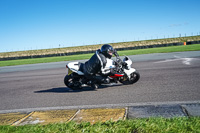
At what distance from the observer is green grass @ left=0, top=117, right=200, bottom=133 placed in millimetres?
3170

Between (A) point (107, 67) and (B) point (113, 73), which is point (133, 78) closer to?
(B) point (113, 73)

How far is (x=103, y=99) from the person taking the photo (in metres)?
5.72

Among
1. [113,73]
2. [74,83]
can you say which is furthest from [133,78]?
[74,83]

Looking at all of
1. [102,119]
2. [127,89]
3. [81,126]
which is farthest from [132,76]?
[81,126]

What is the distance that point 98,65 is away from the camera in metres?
6.79

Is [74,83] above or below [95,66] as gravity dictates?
below

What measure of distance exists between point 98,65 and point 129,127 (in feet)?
12.1

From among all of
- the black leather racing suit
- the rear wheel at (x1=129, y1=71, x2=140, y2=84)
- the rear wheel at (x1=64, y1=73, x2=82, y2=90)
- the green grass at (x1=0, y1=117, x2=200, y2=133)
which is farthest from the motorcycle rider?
the green grass at (x1=0, y1=117, x2=200, y2=133)

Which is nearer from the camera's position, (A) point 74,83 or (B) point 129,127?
(B) point 129,127

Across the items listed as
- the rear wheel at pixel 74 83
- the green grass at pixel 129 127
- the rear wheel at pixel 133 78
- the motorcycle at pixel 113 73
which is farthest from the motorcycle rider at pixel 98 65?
the green grass at pixel 129 127

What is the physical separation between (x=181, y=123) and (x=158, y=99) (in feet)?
6.31

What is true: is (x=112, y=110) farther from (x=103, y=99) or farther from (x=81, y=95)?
(x=81, y=95)

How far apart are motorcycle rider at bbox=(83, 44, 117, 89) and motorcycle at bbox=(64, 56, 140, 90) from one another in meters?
0.16

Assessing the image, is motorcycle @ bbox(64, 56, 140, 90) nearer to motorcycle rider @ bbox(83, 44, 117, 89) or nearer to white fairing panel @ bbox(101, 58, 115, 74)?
white fairing panel @ bbox(101, 58, 115, 74)
